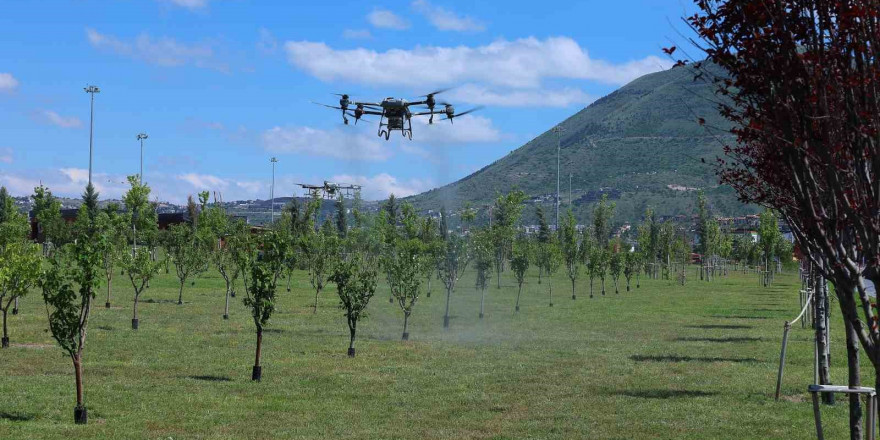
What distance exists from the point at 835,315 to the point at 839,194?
57.2 m

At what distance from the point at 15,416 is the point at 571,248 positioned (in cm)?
7877

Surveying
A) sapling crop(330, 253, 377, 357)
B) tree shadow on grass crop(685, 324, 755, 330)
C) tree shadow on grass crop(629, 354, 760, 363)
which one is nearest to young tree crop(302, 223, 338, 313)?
sapling crop(330, 253, 377, 357)

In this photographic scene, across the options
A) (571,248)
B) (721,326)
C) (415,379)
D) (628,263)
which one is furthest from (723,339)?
(571,248)

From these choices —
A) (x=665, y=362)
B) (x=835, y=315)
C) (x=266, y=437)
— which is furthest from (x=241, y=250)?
(x=835, y=315)

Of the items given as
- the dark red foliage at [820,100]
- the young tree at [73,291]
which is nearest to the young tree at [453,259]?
the young tree at [73,291]

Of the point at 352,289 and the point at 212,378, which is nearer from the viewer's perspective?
the point at 212,378

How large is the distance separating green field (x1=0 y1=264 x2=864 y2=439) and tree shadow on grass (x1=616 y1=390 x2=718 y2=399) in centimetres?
19

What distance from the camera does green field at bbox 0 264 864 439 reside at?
22.8m

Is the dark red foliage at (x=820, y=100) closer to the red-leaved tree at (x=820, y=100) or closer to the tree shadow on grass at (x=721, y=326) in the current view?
the red-leaved tree at (x=820, y=100)

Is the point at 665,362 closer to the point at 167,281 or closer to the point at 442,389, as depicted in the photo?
the point at 442,389

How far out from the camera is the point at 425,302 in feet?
248

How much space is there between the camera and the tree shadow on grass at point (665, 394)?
27.7 meters

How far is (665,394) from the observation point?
28094 millimetres

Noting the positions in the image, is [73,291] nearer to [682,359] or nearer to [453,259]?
[682,359]
